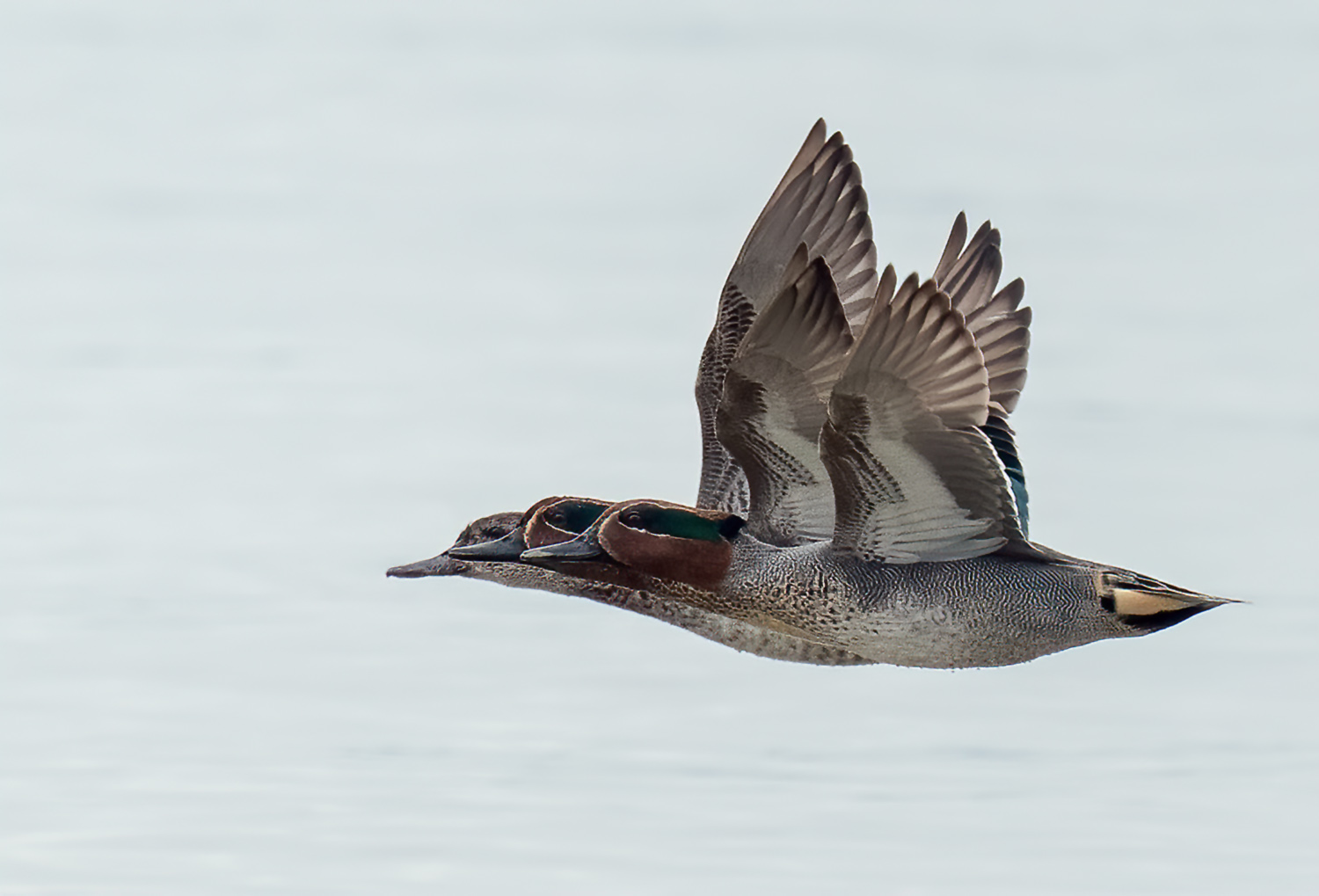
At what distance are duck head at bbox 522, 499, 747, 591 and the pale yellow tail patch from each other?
2030 mm

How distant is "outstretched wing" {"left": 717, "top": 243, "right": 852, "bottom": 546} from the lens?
10203 millimetres

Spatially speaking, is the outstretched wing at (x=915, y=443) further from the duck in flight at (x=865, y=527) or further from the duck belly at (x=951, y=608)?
the duck belly at (x=951, y=608)

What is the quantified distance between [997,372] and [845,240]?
1.20m

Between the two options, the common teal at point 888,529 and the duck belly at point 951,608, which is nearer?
the common teal at point 888,529

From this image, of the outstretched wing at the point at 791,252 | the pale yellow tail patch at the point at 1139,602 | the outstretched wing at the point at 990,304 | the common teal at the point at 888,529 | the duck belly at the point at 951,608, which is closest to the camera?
the common teal at the point at 888,529

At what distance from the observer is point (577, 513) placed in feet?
39.8

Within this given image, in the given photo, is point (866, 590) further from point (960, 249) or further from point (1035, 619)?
point (960, 249)

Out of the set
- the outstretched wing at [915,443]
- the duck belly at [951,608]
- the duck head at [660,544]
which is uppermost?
the outstretched wing at [915,443]

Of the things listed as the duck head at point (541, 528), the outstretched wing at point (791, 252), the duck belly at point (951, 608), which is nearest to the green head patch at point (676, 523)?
the duck belly at point (951, 608)

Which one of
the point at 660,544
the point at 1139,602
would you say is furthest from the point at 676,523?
the point at 1139,602

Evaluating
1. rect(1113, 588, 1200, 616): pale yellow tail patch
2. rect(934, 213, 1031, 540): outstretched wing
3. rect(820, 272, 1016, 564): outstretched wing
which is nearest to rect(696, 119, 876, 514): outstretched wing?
rect(934, 213, 1031, 540): outstretched wing

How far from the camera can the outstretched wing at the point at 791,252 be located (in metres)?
12.5

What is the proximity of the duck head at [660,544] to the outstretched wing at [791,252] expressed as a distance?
1.26 metres

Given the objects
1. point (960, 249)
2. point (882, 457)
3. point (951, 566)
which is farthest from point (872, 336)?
point (960, 249)
